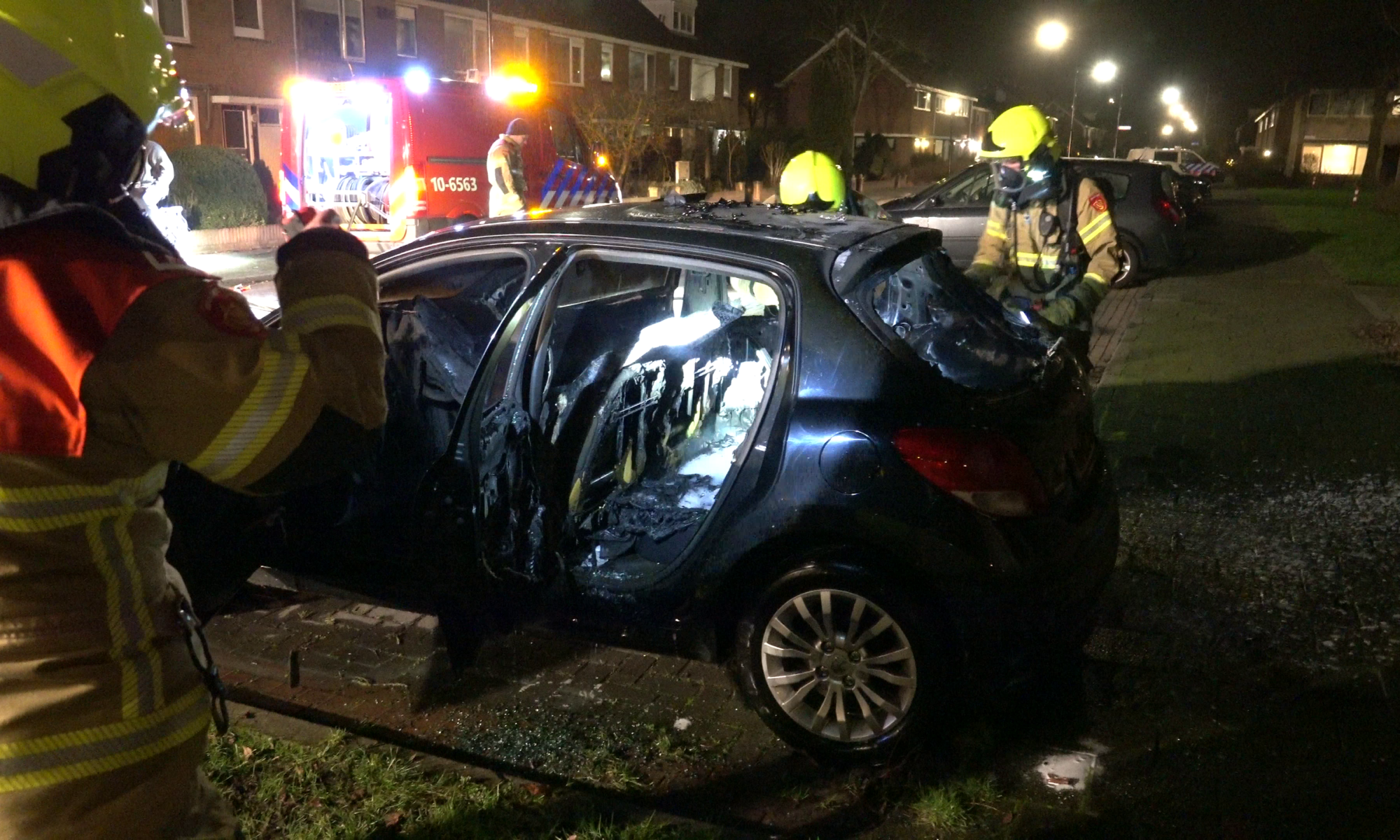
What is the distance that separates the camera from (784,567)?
3.25m

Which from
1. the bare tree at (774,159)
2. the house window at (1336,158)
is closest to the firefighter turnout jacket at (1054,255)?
the bare tree at (774,159)

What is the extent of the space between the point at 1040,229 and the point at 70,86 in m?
4.92

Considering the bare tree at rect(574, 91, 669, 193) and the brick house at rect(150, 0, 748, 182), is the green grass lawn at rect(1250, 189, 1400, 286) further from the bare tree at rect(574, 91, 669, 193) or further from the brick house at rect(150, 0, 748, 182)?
the bare tree at rect(574, 91, 669, 193)

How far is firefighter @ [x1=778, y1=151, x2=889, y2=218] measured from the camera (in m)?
6.73

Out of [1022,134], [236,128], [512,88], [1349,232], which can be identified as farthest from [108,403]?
[236,128]

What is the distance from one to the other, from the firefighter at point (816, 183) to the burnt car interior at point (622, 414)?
6.82ft

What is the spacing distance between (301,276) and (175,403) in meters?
0.25

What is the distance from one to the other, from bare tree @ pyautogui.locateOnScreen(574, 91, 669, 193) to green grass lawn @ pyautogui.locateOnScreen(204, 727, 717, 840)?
959 inches

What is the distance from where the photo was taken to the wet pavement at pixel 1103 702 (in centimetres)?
306

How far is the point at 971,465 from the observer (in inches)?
119

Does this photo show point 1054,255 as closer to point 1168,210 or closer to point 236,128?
point 1168,210

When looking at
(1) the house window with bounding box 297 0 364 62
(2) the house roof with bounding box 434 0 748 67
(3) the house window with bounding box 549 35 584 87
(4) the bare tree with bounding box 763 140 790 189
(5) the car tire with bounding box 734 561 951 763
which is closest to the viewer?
(5) the car tire with bounding box 734 561 951 763

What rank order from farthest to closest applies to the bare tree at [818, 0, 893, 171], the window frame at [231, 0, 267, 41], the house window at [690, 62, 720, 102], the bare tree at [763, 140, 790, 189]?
1. the house window at [690, 62, 720, 102]
2. the bare tree at [818, 0, 893, 171]
3. the bare tree at [763, 140, 790, 189]
4. the window frame at [231, 0, 267, 41]

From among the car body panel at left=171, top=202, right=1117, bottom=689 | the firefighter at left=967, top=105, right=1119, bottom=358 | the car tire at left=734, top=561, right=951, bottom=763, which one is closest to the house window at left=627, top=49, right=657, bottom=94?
the firefighter at left=967, top=105, right=1119, bottom=358
